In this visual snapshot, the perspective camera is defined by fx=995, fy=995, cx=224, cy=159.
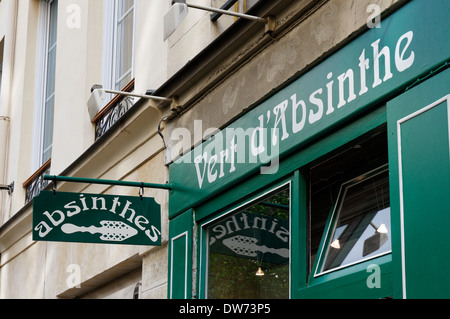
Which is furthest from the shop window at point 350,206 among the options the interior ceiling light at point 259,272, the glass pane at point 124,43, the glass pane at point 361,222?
the glass pane at point 124,43

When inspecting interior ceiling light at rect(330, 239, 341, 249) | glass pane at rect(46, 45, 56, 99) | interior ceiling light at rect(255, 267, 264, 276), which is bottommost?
interior ceiling light at rect(255, 267, 264, 276)

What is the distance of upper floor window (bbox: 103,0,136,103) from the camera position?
11.1 meters

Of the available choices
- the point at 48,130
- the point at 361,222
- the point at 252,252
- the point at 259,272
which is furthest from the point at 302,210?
the point at 48,130

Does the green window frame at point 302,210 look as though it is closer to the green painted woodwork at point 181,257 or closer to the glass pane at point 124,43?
the green painted woodwork at point 181,257

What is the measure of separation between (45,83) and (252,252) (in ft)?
21.4

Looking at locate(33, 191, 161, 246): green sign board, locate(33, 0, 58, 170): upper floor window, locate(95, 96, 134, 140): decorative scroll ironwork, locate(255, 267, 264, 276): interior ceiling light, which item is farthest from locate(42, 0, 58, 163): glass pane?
locate(255, 267, 264, 276): interior ceiling light

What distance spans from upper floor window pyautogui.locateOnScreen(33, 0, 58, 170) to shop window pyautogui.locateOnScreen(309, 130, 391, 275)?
6701mm

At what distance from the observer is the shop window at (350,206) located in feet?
21.4

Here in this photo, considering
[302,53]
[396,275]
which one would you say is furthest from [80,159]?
[396,275]

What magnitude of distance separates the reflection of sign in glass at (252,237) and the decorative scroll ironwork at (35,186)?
4.54 metres

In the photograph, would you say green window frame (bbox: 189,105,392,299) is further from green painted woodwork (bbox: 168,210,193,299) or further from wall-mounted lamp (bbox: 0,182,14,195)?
wall-mounted lamp (bbox: 0,182,14,195)

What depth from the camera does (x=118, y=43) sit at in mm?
11500

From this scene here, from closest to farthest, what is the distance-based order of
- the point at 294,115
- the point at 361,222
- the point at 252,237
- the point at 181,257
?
1. the point at 361,222
2. the point at 294,115
3. the point at 252,237
4. the point at 181,257

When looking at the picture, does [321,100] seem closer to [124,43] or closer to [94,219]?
[94,219]
